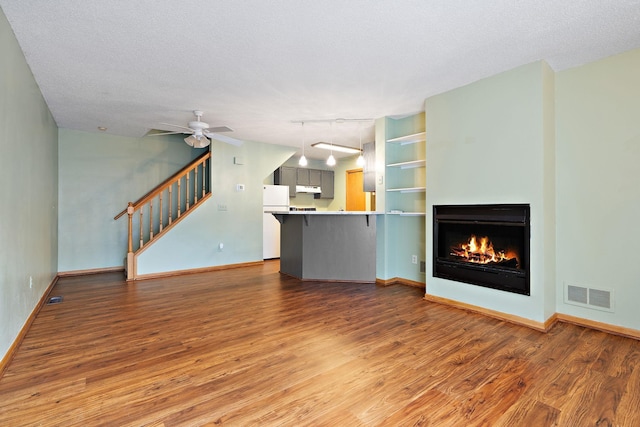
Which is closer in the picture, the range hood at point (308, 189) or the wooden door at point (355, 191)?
the range hood at point (308, 189)

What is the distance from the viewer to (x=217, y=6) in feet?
7.13

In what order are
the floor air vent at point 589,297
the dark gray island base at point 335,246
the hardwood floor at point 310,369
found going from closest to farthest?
the hardwood floor at point 310,369 → the floor air vent at point 589,297 → the dark gray island base at point 335,246

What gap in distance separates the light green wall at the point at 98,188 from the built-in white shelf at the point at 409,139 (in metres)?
4.63

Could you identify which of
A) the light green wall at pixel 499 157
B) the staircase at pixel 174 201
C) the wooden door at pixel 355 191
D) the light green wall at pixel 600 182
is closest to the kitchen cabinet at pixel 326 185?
the wooden door at pixel 355 191

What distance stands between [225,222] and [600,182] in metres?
5.50

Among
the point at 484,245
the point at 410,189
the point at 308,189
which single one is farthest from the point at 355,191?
the point at 484,245

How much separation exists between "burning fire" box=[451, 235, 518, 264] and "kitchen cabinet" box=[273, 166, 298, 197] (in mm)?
4908

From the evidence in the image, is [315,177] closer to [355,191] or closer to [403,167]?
[355,191]

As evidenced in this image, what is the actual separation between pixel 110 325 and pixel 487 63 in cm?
439

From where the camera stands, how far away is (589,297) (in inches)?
118

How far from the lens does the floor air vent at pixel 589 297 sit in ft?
9.50

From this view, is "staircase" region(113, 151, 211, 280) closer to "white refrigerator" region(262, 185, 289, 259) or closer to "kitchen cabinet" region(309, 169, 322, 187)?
"white refrigerator" region(262, 185, 289, 259)

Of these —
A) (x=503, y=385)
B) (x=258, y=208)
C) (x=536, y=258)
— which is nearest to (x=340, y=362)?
(x=503, y=385)

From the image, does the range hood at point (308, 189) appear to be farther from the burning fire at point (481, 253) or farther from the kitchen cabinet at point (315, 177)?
the burning fire at point (481, 253)
